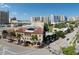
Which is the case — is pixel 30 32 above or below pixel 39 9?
below

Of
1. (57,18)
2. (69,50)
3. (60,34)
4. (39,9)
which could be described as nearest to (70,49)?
(69,50)

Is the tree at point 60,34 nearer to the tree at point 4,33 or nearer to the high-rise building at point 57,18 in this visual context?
the high-rise building at point 57,18

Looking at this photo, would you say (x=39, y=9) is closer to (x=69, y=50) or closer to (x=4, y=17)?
(x=4, y=17)

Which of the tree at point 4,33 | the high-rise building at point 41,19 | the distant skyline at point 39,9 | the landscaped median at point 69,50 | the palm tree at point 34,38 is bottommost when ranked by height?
the landscaped median at point 69,50

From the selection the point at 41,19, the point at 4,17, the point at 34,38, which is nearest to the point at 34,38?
the point at 34,38

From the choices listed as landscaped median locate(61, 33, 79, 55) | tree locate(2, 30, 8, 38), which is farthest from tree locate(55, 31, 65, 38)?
tree locate(2, 30, 8, 38)

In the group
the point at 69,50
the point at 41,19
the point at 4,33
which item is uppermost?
the point at 41,19

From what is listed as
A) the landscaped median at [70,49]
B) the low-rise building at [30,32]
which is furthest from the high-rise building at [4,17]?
the landscaped median at [70,49]

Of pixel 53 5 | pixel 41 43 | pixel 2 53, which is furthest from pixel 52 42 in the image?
pixel 2 53

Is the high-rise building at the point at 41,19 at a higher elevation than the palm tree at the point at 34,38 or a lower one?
higher
